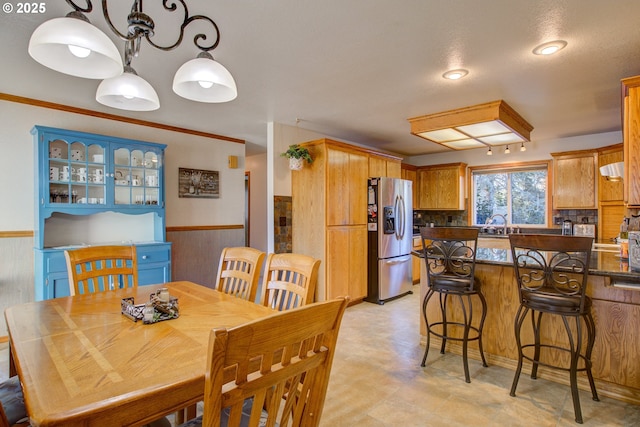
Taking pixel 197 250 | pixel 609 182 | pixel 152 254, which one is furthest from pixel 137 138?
pixel 609 182

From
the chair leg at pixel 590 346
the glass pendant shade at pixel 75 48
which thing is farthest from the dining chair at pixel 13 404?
the chair leg at pixel 590 346

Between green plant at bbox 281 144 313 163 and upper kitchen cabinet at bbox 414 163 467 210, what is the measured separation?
3.15 metres

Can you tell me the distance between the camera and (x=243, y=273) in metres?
2.16

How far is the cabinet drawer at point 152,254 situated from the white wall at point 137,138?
69 centimetres

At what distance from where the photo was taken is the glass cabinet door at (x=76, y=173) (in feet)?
10.8

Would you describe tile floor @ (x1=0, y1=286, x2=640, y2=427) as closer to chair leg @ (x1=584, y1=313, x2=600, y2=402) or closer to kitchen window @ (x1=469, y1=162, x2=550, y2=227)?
chair leg @ (x1=584, y1=313, x2=600, y2=402)

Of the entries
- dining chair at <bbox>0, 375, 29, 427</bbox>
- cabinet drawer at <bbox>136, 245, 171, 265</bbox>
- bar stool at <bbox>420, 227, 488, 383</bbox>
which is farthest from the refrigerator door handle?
dining chair at <bbox>0, 375, 29, 427</bbox>

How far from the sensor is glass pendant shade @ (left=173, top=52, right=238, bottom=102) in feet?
4.95

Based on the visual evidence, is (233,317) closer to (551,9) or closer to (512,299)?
(512,299)

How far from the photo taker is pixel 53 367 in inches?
42.3

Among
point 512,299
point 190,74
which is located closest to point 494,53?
point 512,299

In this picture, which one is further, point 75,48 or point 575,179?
point 575,179

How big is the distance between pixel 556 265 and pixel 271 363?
216 centimetres

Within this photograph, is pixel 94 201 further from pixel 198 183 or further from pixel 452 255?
pixel 452 255
